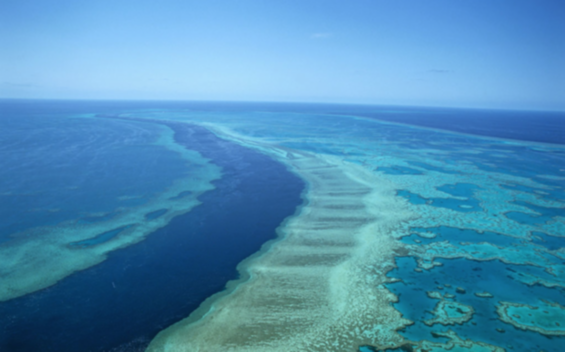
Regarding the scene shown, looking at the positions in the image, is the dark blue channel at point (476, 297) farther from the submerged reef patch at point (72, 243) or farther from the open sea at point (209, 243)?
the submerged reef patch at point (72, 243)

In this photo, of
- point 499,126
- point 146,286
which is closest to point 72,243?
point 146,286

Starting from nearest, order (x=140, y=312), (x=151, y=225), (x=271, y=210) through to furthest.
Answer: (x=140, y=312) < (x=151, y=225) < (x=271, y=210)

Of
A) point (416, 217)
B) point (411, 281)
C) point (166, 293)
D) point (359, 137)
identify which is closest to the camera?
point (166, 293)

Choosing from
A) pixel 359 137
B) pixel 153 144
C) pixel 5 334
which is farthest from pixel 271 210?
pixel 359 137

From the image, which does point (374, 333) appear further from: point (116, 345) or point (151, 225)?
point (151, 225)

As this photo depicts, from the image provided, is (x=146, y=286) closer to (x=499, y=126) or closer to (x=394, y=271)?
(x=394, y=271)

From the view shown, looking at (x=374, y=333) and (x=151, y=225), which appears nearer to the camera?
(x=374, y=333)
